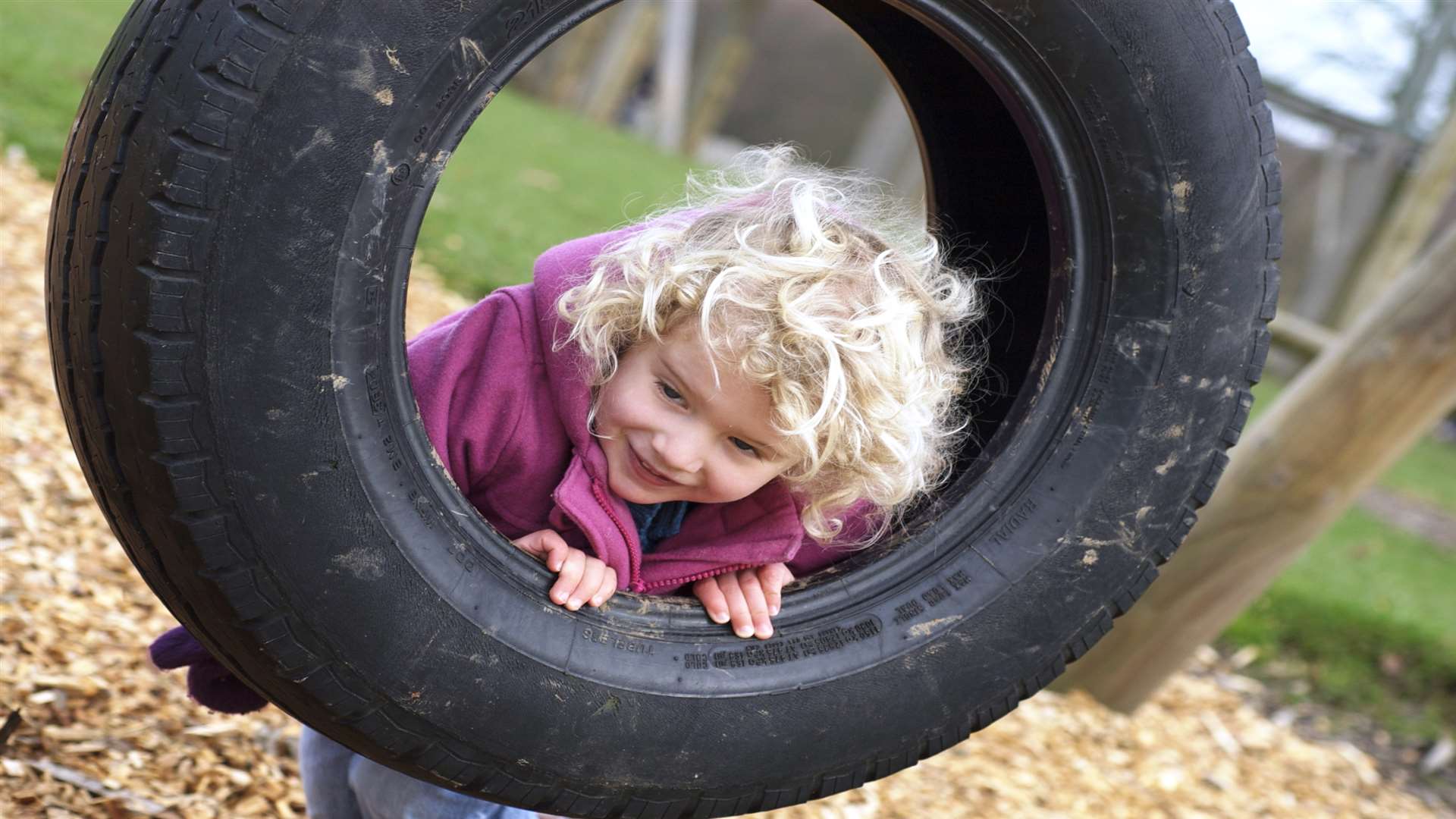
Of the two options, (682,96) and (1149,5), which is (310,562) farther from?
(682,96)

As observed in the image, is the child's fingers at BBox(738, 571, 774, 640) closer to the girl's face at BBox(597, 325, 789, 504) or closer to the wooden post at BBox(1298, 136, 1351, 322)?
the girl's face at BBox(597, 325, 789, 504)

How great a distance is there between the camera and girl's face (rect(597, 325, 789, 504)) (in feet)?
4.67

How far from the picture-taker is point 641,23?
1238 centimetres

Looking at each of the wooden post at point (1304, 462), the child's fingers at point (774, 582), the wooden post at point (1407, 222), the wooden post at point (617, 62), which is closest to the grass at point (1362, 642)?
the wooden post at point (1304, 462)

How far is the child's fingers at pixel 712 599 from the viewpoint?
1.54 m

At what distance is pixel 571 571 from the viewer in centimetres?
145

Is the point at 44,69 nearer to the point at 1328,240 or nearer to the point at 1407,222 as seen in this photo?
the point at 1407,222

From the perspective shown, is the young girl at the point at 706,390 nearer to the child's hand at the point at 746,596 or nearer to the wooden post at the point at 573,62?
the child's hand at the point at 746,596

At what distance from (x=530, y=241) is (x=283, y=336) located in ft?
15.1

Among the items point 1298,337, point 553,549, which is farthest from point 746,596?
point 1298,337

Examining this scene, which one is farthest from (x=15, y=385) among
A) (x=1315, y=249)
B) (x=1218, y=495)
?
(x=1315, y=249)

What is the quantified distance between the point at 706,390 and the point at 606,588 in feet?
0.88

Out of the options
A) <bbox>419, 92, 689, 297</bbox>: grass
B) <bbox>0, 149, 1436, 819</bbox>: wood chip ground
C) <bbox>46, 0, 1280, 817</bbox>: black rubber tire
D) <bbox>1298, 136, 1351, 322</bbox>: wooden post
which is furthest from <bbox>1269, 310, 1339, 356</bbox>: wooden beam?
<bbox>46, 0, 1280, 817</bbox>: black rubber tire

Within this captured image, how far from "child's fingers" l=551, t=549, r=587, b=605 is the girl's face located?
9 centimetres
